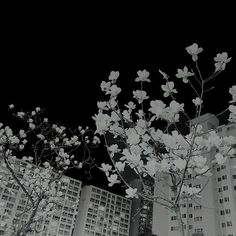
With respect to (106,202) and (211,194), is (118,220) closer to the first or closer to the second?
(106,202)

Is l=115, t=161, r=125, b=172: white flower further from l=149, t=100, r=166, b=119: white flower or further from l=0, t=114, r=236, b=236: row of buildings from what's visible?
l=0, t=114, r=236, b=236: row of buildings

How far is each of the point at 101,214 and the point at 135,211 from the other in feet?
32.9

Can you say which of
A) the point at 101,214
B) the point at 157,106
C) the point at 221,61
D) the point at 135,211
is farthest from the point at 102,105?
the point at 101,214

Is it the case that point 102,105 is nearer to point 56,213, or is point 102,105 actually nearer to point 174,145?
point 174,145

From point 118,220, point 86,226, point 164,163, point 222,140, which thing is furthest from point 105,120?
point 118,220

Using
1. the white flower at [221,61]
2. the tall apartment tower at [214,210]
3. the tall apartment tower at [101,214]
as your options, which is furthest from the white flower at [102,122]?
the tall apartment tower at [101,214]

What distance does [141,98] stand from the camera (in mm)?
4137

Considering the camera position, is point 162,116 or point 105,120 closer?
point 162,116

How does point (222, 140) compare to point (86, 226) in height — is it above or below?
below

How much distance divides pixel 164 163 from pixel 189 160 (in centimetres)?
36

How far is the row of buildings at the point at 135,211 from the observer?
4141 centimetres

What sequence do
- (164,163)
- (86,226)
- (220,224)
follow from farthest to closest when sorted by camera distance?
(86,226)
(220,224)
(164,163)

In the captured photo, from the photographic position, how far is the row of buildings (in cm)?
4141

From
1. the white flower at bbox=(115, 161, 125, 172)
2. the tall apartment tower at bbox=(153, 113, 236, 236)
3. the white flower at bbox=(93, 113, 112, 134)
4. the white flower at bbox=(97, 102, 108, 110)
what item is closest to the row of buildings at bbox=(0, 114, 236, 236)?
the tall apartment tower at bbox=(153, 113, 236, 236)
